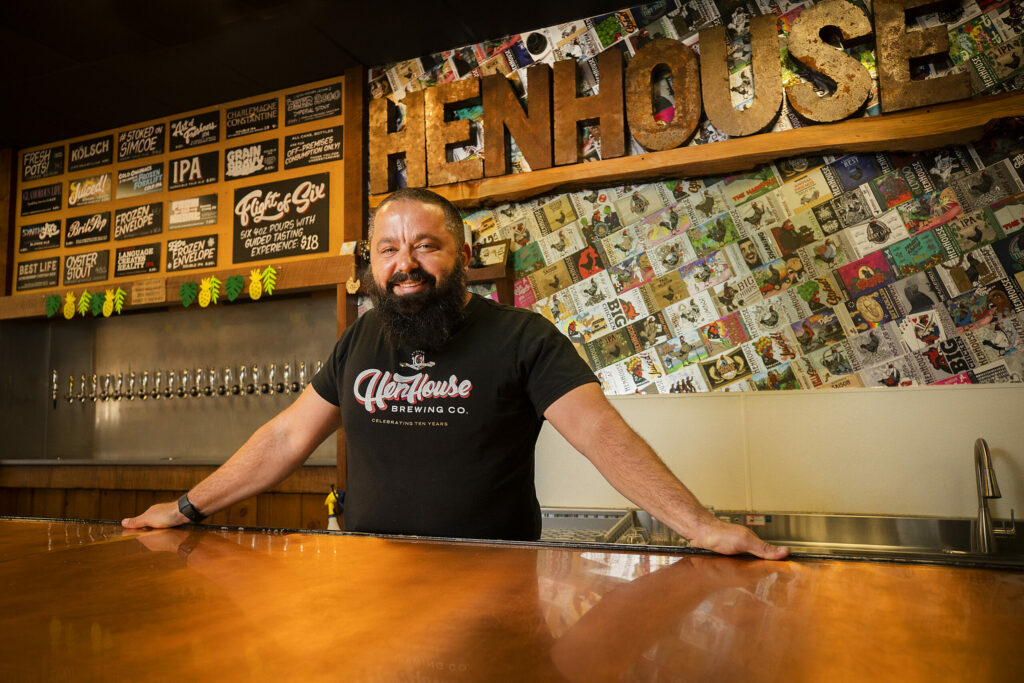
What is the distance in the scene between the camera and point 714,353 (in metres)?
2.76

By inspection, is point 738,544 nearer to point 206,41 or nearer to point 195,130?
point 206,41

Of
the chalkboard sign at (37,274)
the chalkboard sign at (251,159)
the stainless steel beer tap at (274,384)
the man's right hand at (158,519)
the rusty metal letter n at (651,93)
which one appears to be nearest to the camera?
the man's right hand at (158,519)

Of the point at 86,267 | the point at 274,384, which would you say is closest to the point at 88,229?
the point at 86,267

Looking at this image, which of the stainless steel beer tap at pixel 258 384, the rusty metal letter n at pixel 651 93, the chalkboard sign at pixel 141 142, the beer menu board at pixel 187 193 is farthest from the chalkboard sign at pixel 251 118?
the rusty metal letter n at pixel 651 93

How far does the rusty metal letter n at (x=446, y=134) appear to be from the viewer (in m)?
3.14

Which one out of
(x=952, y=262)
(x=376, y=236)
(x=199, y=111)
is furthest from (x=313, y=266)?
(x=952, y=262)

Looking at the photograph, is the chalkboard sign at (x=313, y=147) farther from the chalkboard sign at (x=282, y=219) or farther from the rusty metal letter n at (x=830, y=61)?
the rusty metal letter n at (x=830, y=61)

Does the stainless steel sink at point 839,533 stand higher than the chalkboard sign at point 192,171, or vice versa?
the chalkboard sign at point 192,171

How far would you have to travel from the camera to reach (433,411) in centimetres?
148

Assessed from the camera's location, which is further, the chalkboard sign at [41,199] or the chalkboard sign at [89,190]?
the chalkboard sign at [41,199]

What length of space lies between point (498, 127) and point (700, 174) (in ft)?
3.18

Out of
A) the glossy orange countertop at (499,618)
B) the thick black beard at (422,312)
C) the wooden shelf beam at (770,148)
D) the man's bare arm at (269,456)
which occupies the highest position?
the wooden shelf beam at (770,148)

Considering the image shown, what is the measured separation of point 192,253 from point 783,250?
3218 millimetres

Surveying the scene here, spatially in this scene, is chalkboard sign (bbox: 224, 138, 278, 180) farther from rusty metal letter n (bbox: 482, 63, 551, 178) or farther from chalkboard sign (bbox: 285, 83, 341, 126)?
rusty metal letter n (bbox: 482, 63, 551, 178)
